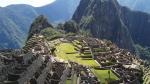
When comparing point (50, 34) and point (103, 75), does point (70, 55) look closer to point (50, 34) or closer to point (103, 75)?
point (103, 75)

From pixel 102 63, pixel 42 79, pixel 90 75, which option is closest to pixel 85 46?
pixel 102 63

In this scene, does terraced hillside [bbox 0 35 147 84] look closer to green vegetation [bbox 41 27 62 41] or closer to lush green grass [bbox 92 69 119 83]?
lush green grass [bbox 92 69 119 83]

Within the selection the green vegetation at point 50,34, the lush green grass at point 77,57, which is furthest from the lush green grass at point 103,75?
the green vegetation at point 50,34

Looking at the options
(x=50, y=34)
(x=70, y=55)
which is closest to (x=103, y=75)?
(x=70, y=55)

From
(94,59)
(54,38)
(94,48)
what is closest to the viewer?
(94,59)

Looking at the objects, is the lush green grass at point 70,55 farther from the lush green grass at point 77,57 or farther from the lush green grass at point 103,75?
the lush green grass at point 103,75

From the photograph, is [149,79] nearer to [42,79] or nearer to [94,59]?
[94,59]

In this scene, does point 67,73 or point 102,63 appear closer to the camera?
point 67,73

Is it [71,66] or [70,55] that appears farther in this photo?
[70,55]

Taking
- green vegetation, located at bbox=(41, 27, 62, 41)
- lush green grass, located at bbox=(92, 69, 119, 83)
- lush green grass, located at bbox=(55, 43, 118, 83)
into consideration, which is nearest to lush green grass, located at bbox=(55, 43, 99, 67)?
lush green grass, located at bbox=(55, 43, 118, 83)
